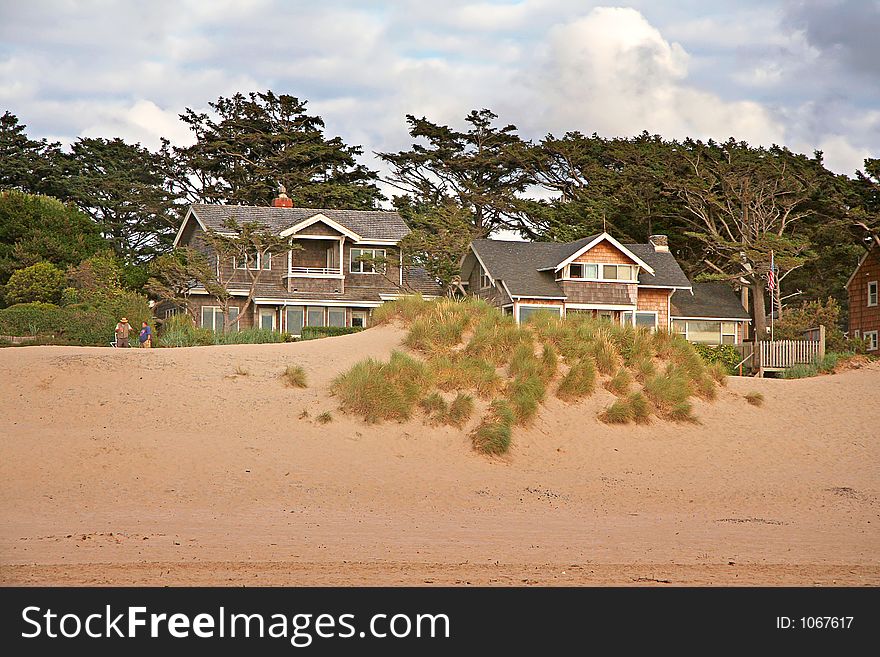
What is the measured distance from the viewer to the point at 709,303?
54156 mm

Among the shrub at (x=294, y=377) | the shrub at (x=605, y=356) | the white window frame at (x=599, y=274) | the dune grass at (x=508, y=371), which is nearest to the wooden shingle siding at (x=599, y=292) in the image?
the white window frame at (x=599, y=274)

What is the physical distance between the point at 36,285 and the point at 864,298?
128ft

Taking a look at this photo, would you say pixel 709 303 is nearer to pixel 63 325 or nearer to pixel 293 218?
pixel 293 218

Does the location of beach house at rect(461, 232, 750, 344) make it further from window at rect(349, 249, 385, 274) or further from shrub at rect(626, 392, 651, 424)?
shrub at rect(626, 392, 651, 424)

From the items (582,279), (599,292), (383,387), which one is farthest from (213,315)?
(383,387)

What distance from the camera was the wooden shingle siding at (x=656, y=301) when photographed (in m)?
49.7

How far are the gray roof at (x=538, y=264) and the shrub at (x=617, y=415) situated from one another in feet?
82.4

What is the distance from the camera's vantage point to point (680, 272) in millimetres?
Answer: 50688

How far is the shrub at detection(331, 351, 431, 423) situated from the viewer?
20656mm

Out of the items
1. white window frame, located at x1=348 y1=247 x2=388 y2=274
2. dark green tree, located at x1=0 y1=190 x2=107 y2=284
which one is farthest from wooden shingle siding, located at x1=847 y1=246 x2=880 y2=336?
dark green tree, located at x1=0 y1=190 x2=107 y2=284

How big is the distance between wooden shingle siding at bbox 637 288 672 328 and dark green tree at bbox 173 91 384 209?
69.7 ft

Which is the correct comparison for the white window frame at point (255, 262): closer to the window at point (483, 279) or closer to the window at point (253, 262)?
the window at point (253, 262)
